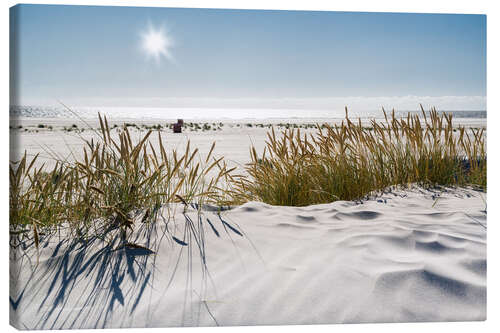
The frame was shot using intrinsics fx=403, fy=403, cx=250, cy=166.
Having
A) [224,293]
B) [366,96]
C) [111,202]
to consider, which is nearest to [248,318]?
[224,293]

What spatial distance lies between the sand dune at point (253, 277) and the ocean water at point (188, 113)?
0.67 m

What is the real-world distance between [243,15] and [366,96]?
94 cm

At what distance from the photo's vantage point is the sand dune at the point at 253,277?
1743mm

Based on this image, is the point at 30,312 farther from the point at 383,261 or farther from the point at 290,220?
the point at 383,261

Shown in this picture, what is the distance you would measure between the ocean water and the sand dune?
67 cm

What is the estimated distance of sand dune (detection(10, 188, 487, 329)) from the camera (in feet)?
5.72

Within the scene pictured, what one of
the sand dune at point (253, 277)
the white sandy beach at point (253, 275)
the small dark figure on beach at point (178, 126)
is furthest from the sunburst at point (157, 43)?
the sand dune at point (253, 277)

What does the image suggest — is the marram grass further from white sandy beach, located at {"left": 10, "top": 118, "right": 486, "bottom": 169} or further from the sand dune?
the sand dune

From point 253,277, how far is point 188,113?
3.81 feet

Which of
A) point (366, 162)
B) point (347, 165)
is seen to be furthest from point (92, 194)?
point (366, 162)

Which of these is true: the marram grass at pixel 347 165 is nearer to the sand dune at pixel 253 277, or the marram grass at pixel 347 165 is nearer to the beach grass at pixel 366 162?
the beach grass at pixel 366 162

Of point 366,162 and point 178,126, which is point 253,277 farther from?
point 366,162

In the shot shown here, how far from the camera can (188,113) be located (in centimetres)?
252

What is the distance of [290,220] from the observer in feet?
7.23
